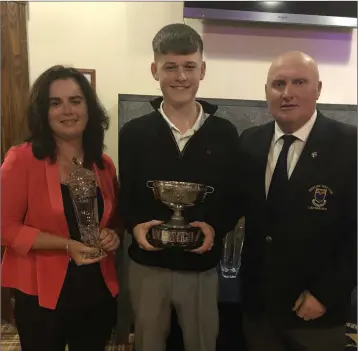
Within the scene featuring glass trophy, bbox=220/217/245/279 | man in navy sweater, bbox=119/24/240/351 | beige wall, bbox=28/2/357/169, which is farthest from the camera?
beige wall, bbox=28/2/357/169

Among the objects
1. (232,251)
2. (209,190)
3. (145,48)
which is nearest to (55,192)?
(209,190)

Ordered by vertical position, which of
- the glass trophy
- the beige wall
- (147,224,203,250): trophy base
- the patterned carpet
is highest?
the beige wall

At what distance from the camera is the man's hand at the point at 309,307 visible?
1.24 metres

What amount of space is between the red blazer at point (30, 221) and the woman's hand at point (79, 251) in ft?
0.19

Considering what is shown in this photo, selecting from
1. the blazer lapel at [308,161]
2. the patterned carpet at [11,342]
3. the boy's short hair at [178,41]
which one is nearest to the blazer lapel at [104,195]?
the boy's short hair at [178,41]

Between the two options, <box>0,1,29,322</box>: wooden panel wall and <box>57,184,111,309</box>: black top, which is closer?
<box>57,184,111,309</box>: black top

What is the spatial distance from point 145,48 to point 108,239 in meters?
1.30

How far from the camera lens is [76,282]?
1.27 m

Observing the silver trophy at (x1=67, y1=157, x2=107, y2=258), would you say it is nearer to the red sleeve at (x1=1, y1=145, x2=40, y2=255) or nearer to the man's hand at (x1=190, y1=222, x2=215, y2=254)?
the red sleeve at (x1=1, y1=145, x2=40, y2=255)

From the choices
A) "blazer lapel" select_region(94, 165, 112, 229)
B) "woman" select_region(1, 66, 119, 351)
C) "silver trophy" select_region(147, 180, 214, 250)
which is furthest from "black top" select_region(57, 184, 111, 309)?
"silver trophy" select_region(147, 180, 214, 250)

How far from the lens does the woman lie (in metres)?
1.23

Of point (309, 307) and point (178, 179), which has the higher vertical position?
point (178, 179)

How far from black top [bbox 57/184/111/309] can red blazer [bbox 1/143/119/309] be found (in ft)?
0.06

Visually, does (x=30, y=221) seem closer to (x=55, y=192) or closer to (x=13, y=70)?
(x=55, y=192)
